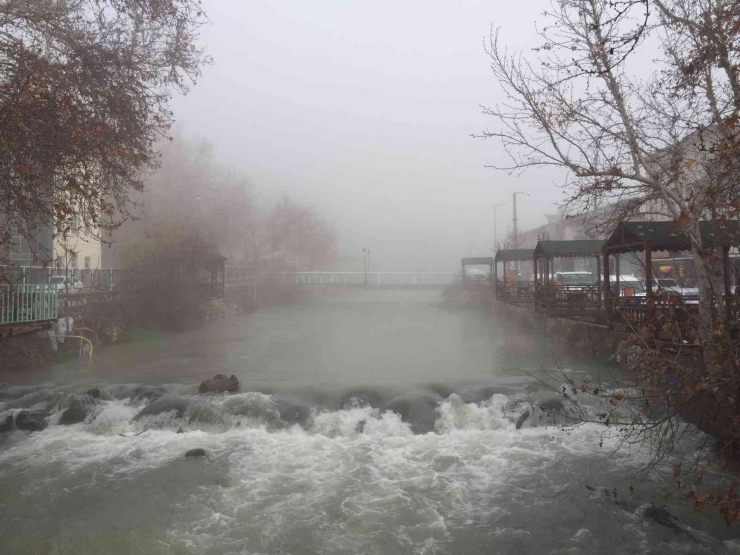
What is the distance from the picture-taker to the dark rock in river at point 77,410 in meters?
12.7

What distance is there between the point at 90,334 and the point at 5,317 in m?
7.93

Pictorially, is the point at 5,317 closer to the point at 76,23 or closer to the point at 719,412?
the point at 76,23

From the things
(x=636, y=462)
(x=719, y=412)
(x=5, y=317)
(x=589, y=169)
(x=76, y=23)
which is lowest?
(x=636, y=462)

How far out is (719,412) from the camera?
8.74m

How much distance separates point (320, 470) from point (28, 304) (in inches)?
435

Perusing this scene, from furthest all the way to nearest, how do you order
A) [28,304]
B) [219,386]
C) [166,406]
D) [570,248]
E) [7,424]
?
[570,248] < [28,304] < [219,386] < [166,406] < [7,424]

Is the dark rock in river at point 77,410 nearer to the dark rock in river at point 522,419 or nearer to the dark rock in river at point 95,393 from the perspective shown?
the dark rock in river at point 95,393

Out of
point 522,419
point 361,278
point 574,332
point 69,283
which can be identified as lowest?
point 522,419

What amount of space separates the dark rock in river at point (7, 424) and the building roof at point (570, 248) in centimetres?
1881

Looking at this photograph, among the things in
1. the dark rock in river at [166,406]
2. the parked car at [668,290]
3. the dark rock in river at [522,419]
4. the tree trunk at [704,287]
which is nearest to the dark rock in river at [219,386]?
the dark rock in river at [166,406]

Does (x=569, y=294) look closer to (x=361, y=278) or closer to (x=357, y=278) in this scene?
(x=357, y=278)

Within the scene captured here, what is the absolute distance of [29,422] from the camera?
1234 cm

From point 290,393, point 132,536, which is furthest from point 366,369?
point 132,536

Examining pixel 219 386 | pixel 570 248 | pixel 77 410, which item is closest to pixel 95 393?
pixel 77 410
